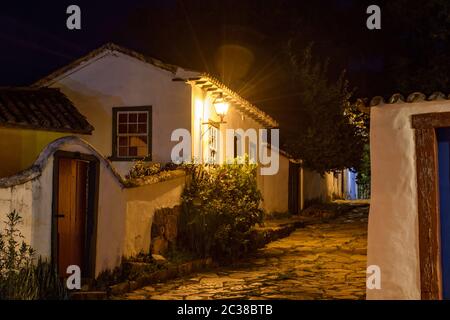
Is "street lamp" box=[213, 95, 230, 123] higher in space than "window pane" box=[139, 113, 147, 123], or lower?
higher

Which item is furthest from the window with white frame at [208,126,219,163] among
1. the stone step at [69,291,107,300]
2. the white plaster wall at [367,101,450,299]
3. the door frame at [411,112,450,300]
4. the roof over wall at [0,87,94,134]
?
the door frame at [411,112,450,300]

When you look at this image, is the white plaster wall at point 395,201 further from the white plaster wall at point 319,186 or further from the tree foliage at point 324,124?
the white plaster wall at point 319,186

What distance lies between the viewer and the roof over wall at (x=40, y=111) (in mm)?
13742

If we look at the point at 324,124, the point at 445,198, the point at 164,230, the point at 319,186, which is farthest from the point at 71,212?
the point at 319,186

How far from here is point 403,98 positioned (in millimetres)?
8109

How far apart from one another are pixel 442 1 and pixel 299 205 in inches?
433

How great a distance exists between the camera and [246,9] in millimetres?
31406

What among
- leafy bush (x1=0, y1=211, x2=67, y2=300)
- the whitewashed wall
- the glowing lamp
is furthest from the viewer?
the glowing lamp

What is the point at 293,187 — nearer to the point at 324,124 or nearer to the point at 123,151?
the point at 324,124

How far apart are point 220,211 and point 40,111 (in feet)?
17.9

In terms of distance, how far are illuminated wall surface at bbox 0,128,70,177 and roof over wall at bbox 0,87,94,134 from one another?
1.35 ft

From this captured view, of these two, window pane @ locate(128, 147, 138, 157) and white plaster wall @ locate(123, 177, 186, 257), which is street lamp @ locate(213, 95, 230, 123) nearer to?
window pane @ locate(128, 147, 138, 157)

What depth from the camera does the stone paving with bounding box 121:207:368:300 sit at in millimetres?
9953
